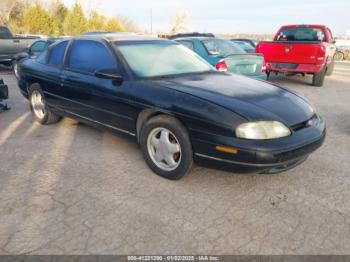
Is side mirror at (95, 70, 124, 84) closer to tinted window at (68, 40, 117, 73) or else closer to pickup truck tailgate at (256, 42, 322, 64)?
tinted window at (68, 40, 117, 73)

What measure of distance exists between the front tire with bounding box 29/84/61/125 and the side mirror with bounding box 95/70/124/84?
187 centimetres

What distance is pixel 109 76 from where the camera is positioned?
3.50m

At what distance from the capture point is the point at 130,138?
12.1 ft

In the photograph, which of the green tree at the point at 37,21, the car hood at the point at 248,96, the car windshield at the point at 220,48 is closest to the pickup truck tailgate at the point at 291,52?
the car windshield at the point at 220,48

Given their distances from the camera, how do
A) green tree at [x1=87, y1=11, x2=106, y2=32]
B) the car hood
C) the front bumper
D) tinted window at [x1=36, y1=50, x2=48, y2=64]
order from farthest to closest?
green tree at [x1=87, y1=11, x2=106, y2=32]
tinted window at [x1=36, y1=50, x2=48, y2=64]
the car hood
the front bumper

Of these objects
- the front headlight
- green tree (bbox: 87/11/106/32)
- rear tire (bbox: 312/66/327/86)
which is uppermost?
the front headlight

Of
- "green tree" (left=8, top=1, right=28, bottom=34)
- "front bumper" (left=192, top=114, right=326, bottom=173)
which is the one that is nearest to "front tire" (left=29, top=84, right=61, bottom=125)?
"front bumper" (left=192, top=114, right=326, bottom=173)

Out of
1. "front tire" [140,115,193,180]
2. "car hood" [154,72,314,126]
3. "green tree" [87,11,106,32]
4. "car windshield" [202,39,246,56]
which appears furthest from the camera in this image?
"green tree" [87,11,106,32]

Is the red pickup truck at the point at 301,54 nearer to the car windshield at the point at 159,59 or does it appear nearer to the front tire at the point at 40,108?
the car windshield at the point at 159,59

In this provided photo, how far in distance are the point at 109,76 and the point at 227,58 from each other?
402 cm

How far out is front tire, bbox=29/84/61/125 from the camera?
5102 millimetres

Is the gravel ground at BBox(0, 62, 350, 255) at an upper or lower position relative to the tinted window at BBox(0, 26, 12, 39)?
lower

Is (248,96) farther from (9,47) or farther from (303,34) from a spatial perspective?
(9,47)

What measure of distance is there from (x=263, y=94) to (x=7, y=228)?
2.69 metres
